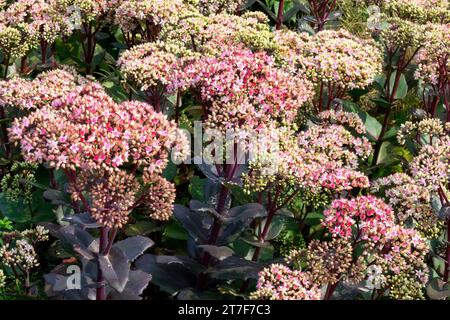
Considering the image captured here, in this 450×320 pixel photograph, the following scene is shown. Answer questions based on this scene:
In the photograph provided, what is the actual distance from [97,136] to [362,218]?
147 cm

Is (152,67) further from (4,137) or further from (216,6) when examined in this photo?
(216,6)

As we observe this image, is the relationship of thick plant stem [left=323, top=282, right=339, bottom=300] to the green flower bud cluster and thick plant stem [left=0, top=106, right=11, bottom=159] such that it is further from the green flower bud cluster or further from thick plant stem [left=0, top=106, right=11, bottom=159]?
thick plant stem [left=0, top=106, right=11, bottom=159]

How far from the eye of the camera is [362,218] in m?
3.80

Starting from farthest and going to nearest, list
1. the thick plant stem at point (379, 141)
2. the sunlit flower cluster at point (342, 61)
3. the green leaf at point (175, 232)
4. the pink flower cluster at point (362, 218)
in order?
the thick plant stem at point (379, 141), the sunlit flower cluster at point (342, 61), the green leaf at point (175, 232), the pink flower cluster at point (362, 218)

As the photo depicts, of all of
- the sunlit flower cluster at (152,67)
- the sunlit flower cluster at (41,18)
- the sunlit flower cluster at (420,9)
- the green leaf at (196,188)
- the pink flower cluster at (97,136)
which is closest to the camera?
the pink flower cluster at (97,136)

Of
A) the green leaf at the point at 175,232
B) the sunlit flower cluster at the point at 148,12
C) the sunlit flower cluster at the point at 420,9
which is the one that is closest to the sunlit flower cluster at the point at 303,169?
the green leaf at the point at 175,232

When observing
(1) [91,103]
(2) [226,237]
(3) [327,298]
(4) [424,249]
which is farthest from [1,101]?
(4) [424,249]

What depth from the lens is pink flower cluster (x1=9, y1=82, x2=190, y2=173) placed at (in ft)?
11.0

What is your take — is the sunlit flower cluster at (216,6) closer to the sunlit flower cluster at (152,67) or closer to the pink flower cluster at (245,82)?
the sunlit flower cluster at (152,67)

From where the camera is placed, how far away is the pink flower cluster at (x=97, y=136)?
11.0 feet

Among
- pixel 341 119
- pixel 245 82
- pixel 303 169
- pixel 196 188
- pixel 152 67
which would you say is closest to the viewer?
pixel 303 169

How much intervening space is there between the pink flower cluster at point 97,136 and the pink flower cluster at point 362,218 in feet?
2.99

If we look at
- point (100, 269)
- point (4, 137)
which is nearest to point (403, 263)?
point (100, 269)
